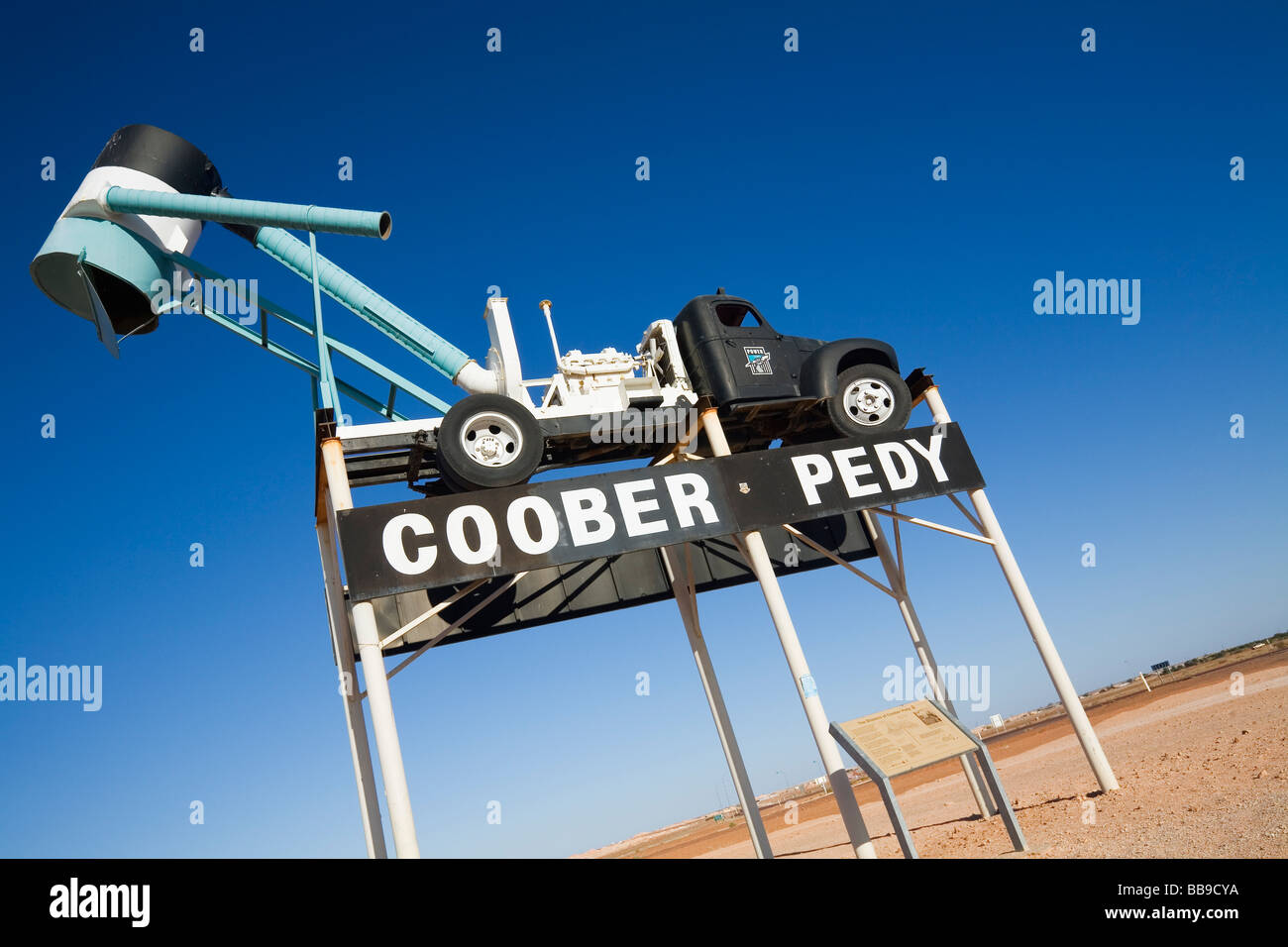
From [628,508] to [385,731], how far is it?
150 inches

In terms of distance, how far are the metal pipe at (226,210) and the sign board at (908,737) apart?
805 cm

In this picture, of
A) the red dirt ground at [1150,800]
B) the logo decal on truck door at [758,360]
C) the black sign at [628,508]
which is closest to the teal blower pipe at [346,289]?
the black sign at [628,508]

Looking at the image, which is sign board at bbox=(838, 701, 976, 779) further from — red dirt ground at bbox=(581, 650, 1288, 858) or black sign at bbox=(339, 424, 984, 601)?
black sign at bbox=(339, 424, 984, 601)

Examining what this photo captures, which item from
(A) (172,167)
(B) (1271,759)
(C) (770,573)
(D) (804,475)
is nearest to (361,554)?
(C) (770,573)

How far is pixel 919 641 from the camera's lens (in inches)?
546

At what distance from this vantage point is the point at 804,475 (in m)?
11.3

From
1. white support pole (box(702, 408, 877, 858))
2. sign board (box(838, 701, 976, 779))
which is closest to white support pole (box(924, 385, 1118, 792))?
sign board (box(838, 701, 976, 779))

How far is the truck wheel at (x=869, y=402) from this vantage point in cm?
1234

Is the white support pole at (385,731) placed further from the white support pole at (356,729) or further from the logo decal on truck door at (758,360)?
the logo decal on truck door at (758,360)

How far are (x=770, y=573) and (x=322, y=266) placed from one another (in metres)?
7.74

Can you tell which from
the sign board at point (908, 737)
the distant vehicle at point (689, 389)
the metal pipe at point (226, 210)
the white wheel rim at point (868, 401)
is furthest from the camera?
the white wheel rim at point (868, 401)

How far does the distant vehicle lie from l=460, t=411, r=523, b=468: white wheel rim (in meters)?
0.01

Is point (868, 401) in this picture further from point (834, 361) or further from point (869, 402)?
point (834, 361)

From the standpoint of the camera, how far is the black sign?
9.20 metres
